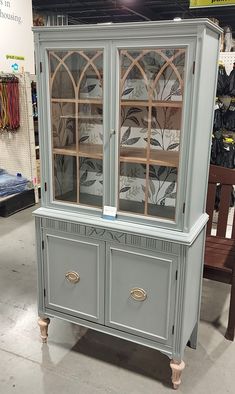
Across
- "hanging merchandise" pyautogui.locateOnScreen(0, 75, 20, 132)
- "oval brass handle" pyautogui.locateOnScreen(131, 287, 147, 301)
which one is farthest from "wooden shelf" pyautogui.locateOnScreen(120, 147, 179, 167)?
"hanging merchandise" pyautogui.locateOnScreen(0, 75, 20, 132)

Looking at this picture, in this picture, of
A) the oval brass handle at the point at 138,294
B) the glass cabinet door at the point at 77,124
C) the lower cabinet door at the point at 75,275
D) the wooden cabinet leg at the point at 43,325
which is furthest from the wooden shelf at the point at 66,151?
the wooden cabinet leg at the point at 43,325

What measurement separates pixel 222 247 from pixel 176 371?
0.95 meters

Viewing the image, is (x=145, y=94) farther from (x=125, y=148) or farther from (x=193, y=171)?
(x=193, y=171)

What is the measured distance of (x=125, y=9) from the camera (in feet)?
28.4

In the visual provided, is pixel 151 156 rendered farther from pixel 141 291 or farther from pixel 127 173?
pixel 141 291

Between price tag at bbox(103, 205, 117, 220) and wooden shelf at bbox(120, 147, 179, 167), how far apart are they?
26 centimetres

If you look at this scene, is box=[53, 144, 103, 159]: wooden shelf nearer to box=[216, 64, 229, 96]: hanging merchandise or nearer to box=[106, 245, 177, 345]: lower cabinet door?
box=[106, 245, 177, 345]: lower cabinet door

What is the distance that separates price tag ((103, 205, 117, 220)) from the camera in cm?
197

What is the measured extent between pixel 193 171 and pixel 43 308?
1.26 metres

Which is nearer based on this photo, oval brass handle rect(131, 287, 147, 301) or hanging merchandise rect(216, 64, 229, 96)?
oval brass handle rect(131, 287, 147, 301)

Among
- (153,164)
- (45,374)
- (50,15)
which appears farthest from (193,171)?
(50,15)

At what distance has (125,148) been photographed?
77.0 inches

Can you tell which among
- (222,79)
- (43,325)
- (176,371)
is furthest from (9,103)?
(176,371)

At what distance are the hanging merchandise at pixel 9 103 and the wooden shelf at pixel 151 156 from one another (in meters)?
3.16
